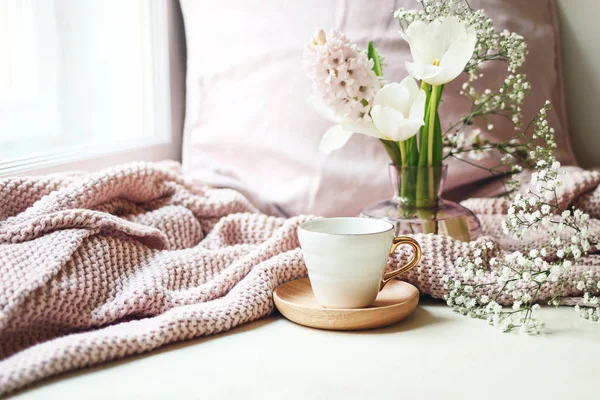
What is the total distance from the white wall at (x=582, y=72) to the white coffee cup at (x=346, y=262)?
2.22ft

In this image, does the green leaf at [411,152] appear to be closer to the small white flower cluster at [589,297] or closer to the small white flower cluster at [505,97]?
the small white flower cluster at [505,97]

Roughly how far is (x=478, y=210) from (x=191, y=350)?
569mm

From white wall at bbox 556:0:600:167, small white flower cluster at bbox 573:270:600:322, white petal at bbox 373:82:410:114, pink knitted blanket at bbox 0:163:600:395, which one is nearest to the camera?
pink knitted blanket at bbox 0:163:600:395

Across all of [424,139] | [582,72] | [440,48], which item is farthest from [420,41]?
[582,72]

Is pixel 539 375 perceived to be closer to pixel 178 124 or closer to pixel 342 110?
pixel 342 110

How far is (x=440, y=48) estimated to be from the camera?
83cm

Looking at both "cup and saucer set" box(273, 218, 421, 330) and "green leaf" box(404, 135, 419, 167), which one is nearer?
"cup and saucer set" box(273, 218, 421, 330)

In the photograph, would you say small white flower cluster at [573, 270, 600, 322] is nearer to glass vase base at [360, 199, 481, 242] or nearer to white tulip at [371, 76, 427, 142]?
glass vase base at [360, 199, 481, 242]

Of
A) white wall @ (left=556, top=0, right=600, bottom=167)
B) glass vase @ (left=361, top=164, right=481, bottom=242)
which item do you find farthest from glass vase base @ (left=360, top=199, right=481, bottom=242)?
white wall @ (left=556, top=0, right=600, bottom=167)

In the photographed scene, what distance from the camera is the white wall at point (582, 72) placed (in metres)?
1.22

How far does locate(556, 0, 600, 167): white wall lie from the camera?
1217 millimetres

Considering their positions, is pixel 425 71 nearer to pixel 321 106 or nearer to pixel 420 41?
pixel 420 41

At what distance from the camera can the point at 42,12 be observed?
1.04 m

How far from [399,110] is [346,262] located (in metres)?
0.25
